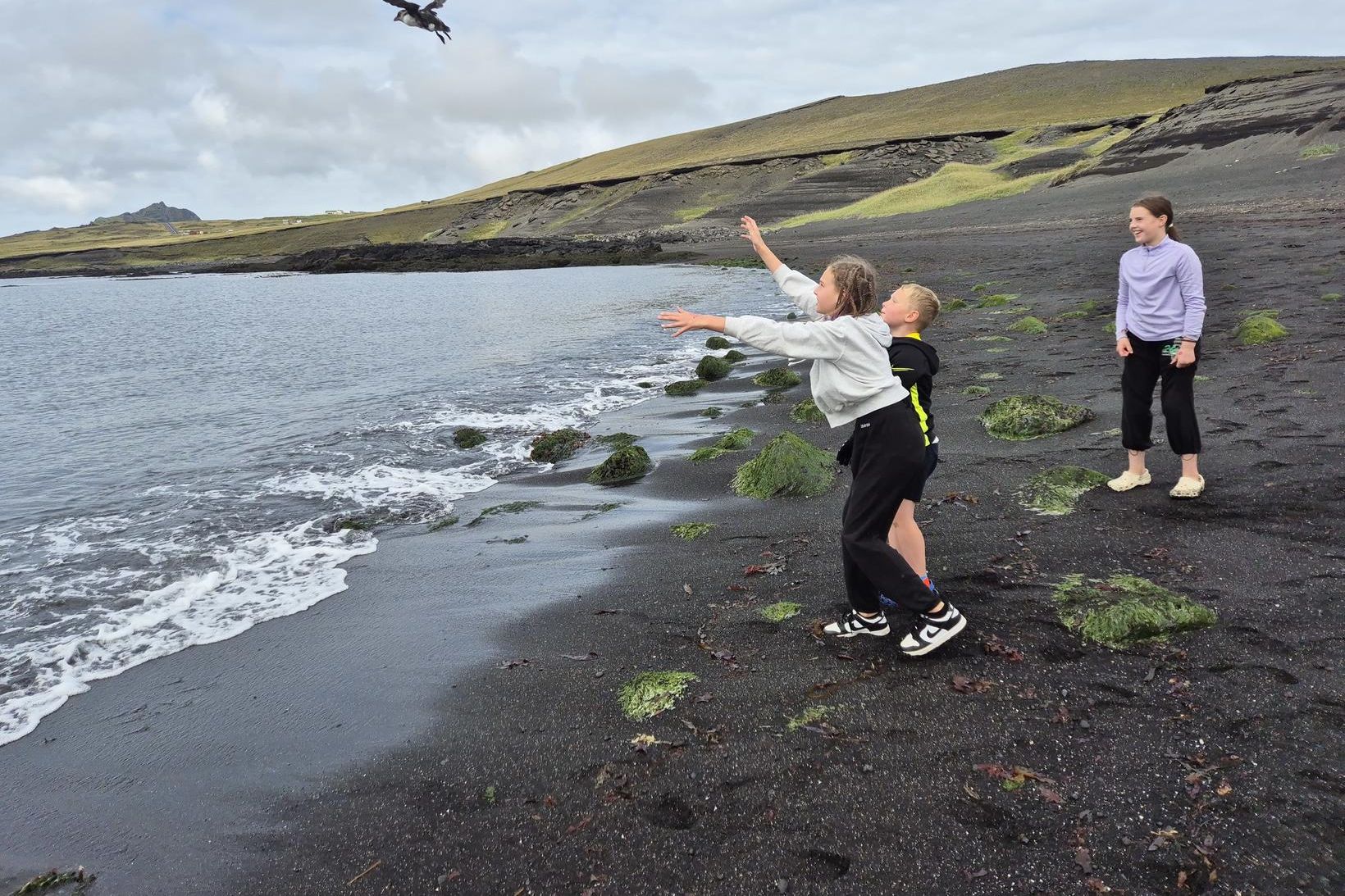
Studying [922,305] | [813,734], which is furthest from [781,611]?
[922,305]

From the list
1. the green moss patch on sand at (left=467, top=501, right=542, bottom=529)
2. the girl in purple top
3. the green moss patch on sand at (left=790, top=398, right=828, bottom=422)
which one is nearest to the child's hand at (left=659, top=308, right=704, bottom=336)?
the girl in purple top

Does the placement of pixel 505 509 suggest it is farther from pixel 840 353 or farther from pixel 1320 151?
pixel 1320 151

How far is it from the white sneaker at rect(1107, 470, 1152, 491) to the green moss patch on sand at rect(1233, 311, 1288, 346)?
613cm

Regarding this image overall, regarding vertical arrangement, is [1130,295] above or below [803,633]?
above

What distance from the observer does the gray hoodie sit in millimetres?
4031

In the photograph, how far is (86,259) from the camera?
135125 mm

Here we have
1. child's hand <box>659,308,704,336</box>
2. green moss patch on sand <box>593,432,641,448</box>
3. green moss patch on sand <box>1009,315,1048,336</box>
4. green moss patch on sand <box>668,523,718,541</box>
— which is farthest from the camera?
green moss patch on sand <box>1009,315,1048,336</box>

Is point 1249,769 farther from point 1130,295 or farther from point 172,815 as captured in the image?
point 172,815

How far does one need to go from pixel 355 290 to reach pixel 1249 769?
63897 mm

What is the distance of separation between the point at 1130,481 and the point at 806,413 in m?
5.25

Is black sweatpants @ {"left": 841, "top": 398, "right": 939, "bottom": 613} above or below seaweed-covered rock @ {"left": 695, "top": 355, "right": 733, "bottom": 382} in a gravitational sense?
above

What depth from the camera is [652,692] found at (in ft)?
14.8

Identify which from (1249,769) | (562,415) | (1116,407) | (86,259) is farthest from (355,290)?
(86,259)

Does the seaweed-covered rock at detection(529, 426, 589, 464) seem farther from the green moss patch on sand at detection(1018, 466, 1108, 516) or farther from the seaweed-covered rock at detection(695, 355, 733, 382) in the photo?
the green moss patch on sand at detection(1018, 466, 1108, 516)
